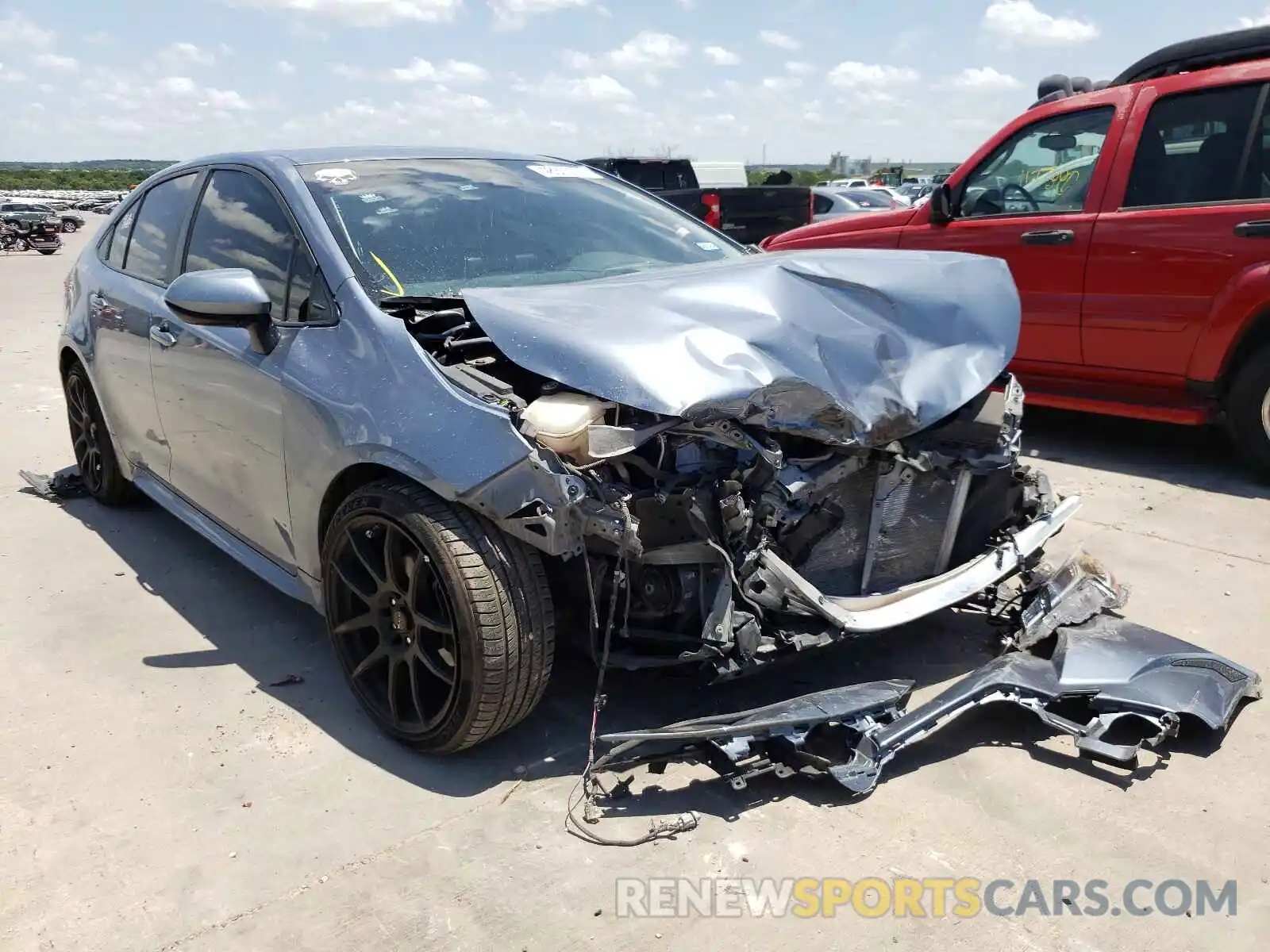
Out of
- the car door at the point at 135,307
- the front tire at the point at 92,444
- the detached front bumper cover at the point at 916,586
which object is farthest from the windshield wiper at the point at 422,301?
the front tire at the point at 92,444

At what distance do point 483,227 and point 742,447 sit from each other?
1.43m

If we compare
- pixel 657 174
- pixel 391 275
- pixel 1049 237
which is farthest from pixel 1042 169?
pixel 657 174

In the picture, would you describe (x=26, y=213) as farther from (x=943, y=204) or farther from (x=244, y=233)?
(x=244, y=233)

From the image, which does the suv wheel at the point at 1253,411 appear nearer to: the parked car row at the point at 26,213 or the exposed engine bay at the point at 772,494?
the exposed engine bay at the point at 772,494

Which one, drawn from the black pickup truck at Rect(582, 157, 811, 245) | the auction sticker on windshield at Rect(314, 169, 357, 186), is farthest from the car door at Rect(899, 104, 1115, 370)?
the black pickup truck at Rect(582, 157, 811, 245)

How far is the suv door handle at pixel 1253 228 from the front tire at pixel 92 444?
5603 mm

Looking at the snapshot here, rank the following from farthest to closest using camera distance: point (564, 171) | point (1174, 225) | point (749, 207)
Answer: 1. point (749, 207)
2. point (1174, 225)
3. point (564, 171)

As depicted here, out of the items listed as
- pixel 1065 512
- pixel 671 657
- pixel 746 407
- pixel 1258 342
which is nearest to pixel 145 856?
pixel 671 657

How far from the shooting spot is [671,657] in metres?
2.68

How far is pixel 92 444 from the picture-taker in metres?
5.11

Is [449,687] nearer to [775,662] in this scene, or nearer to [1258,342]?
[775,662]

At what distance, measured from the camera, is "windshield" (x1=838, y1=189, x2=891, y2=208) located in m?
17.1

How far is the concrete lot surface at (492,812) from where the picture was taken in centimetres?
222

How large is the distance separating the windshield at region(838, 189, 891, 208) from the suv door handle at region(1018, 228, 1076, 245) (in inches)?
447
